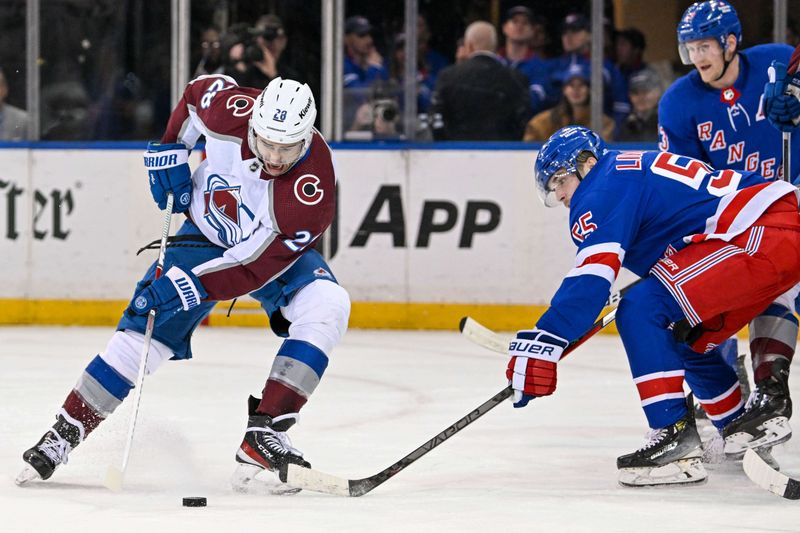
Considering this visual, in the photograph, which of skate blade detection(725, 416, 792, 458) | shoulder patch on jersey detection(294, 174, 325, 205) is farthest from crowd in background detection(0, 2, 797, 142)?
shoulder patch on jersey detection(294, 174, 325, 205)

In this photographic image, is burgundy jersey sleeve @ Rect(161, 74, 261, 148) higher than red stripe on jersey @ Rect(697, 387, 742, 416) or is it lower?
higher

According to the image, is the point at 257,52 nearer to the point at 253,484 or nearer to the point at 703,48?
the point at 703,48

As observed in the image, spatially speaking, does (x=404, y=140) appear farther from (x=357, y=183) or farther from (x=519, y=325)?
(x=519, y=325)

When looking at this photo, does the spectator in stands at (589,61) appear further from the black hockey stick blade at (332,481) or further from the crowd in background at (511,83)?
the black hockey stick blade at (332,481)

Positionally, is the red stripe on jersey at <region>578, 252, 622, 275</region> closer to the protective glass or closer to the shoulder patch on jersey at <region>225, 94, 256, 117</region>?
the shoulder patch on jersey at <region>225, 94, 256, 117</region>

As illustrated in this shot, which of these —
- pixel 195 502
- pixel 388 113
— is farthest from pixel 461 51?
pixel 195 502

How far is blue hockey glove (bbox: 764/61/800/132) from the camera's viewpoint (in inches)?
159

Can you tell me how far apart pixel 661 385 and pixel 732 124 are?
3.71ft

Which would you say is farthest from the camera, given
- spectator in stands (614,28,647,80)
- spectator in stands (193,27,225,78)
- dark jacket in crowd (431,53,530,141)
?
spectator in stands (193,27,225,78)

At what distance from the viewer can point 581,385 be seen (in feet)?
17.5

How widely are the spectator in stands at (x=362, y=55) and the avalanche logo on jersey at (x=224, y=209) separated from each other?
134 inches

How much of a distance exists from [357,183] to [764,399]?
3.36 metres

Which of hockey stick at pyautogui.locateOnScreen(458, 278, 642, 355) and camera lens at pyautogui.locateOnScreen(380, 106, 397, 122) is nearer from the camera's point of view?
hockey stick at pyautogui.locateOnScreen(458, 278, 642, 355)

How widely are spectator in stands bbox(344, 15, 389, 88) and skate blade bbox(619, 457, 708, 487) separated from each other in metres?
3.83
